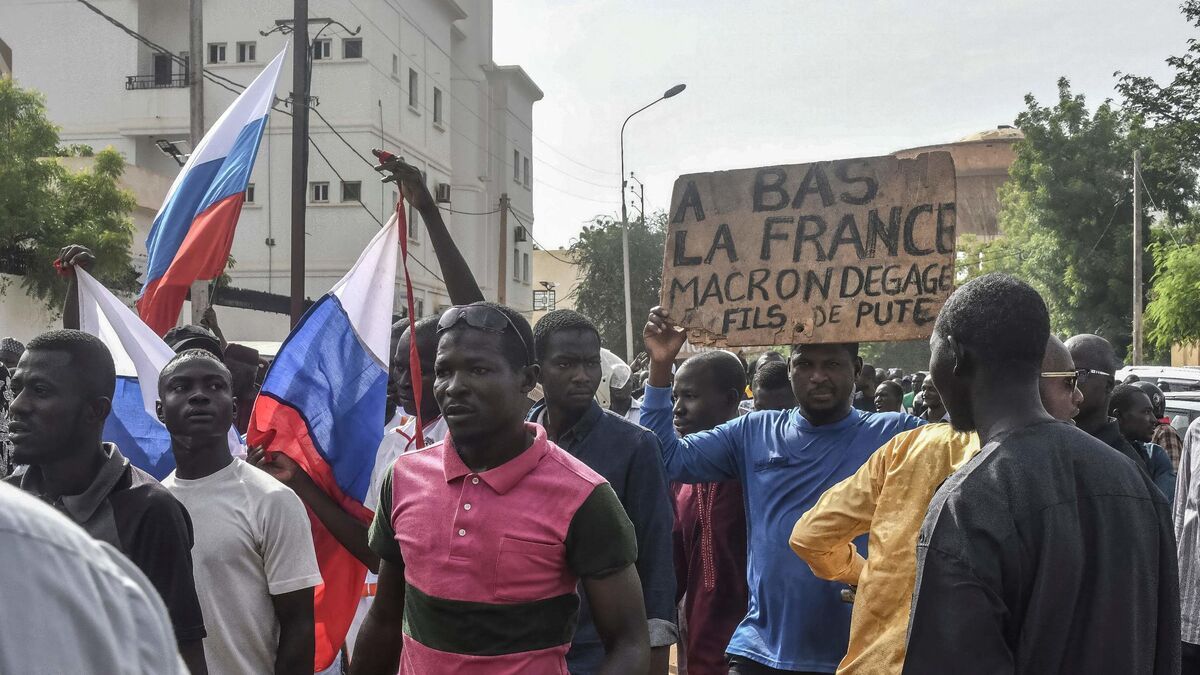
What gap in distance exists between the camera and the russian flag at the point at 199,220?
7.39 meters

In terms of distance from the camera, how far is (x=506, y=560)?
303cm

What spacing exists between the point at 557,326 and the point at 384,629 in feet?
4.49

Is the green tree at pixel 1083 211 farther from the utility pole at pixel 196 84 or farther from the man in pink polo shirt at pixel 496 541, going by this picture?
the man in pink polo shirt at pixel 496 541

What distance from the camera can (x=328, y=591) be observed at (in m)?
4.75

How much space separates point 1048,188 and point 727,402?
133ft

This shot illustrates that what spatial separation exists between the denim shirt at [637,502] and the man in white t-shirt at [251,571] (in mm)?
849

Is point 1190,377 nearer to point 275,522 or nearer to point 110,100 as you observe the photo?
point 275,522

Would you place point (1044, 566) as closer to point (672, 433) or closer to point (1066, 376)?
point (1066, 376)

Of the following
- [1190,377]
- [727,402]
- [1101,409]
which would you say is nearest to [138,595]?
[727,402]

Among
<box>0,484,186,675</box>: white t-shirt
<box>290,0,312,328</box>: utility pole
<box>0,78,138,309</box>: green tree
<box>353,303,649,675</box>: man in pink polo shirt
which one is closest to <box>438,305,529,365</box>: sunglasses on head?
<box>353,303,649,675</box>: man in pink polo shirt

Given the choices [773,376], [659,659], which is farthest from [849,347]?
[773,376]

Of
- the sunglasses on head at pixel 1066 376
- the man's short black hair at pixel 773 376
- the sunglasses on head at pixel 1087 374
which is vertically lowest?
the man's short black hair at pixel 773 376

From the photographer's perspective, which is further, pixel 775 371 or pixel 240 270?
pixel 240 270

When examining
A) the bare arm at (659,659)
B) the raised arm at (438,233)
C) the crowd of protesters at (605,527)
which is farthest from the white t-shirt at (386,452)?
the bare arm at (659,659)
